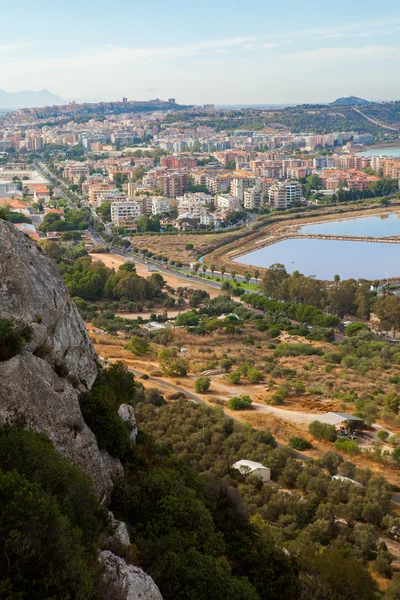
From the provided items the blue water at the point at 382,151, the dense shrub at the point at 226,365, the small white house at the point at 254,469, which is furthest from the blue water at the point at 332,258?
the blue water at the point at 382,151

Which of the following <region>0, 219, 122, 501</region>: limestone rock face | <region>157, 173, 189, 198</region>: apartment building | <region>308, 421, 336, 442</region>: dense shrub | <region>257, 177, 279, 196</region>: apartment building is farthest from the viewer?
<region>157, 173, 189, 198</region>: apartment building

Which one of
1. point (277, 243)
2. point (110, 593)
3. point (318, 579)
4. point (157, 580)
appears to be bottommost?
point (277, 243)

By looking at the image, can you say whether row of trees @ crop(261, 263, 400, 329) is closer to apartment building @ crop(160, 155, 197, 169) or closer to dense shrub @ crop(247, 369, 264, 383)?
dense shrub @ crop(247, 369, 264, 383)

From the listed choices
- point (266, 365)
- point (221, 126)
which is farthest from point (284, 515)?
point (221, 126)

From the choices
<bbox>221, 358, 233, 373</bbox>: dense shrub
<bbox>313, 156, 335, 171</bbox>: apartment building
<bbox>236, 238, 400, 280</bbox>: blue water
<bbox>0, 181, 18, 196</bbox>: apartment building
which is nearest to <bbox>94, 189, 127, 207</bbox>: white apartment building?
<bbox>0, 181, 18, 196</bbox>: apartment building

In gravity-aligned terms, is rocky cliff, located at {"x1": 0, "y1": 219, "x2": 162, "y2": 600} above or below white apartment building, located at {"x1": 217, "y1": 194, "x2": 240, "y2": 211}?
above

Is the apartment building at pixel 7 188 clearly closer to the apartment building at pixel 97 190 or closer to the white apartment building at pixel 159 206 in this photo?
the apartment building at pixel 97 190

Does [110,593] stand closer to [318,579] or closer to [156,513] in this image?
[156,513]
